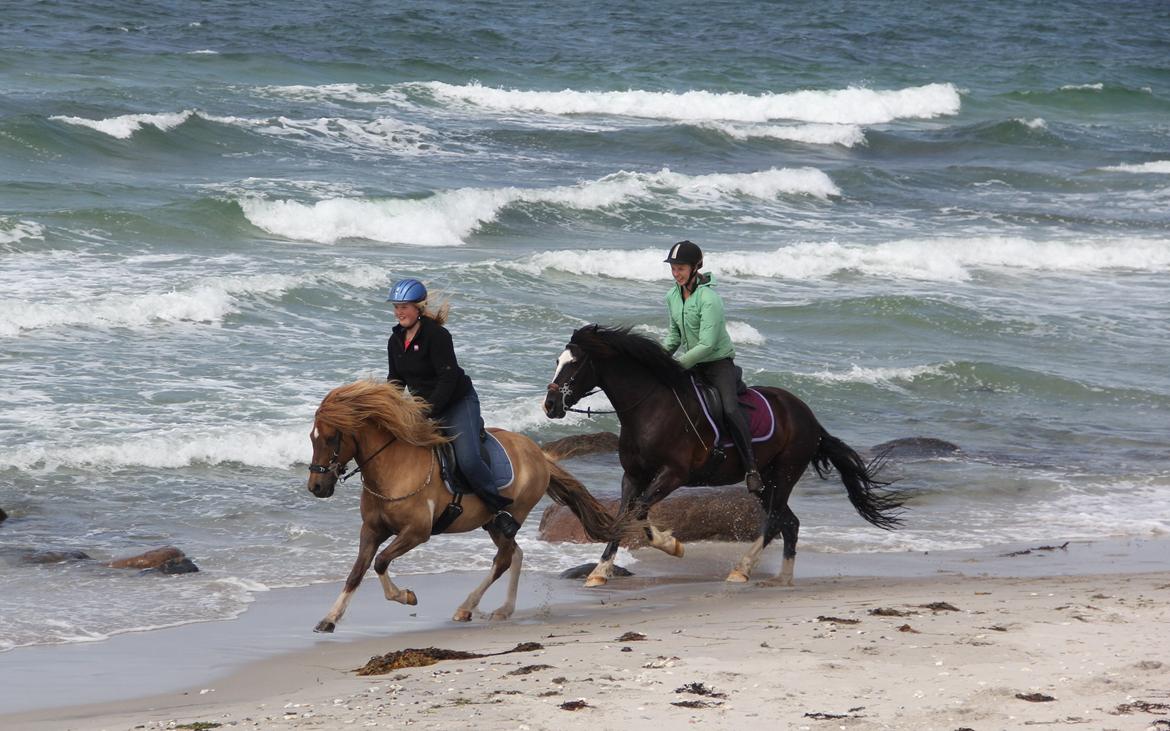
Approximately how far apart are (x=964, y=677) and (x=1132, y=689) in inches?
29.6

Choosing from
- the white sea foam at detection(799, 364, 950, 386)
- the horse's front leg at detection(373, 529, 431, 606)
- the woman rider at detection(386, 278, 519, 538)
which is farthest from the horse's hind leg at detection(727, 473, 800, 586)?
the white sea foam at detection(799, 364, 950, 386)

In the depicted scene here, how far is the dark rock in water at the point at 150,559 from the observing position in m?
11.0

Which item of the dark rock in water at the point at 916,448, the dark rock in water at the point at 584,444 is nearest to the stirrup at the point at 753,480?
the dark rock in water at the point at 584,444

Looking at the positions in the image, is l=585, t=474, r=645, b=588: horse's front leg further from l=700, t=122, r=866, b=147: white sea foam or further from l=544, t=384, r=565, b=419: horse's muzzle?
l=700, t=122, r=866, b=147: white sea foam

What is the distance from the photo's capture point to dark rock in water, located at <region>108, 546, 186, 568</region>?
11.0 m

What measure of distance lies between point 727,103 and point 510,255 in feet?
78.7

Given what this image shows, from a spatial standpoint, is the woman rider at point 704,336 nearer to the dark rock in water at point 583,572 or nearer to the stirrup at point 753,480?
the stirrup at point 753,480

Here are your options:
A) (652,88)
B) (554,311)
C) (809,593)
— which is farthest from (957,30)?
(809,593)

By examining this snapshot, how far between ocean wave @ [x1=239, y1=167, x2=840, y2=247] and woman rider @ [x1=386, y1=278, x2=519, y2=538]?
18.5 m

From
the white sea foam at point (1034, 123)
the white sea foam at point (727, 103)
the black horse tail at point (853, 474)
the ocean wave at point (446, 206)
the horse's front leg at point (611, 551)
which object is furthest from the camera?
the white sea foam at point (1034, 123)

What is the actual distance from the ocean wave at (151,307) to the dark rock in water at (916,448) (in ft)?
29.4

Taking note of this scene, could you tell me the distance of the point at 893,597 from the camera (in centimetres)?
1022

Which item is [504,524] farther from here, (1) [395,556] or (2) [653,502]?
(2) [653,502]

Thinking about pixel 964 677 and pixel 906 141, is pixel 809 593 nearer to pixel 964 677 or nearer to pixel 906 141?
pixel 964 677
